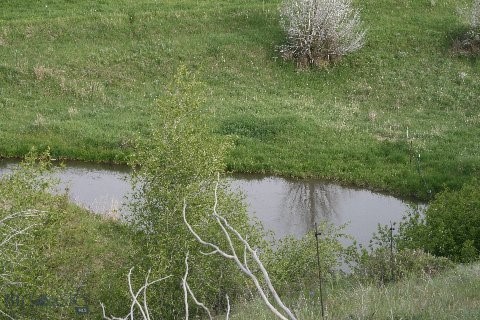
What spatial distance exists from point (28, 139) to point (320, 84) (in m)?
15.5

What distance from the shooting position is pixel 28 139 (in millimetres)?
31750

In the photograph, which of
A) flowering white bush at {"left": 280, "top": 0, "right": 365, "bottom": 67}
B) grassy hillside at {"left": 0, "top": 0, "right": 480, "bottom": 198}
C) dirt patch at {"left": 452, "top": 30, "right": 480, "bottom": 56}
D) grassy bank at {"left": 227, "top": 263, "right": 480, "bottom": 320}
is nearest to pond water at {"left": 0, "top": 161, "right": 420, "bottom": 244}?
grassy hillside at {"left": 0, "top": 0, "right": 480, "bottom": 198}

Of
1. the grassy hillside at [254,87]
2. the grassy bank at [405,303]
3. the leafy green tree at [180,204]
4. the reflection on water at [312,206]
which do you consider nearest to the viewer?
the grassy bank at [405,303]

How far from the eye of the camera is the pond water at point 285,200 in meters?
25.2

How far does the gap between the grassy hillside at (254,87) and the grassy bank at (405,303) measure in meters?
15.0

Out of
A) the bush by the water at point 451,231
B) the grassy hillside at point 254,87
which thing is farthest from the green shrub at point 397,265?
the grassy hillside at point 254,87

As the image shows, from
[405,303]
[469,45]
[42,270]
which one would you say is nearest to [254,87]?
[469,45]

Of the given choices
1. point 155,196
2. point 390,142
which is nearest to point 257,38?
point 390,142

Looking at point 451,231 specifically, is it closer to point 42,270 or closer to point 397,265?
point 397,265

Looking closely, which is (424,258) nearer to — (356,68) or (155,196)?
(155,196)

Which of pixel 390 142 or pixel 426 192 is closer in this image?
pixel 426 192

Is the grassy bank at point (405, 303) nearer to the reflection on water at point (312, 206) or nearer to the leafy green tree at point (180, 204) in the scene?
the leafy green tree at point (180, 204)

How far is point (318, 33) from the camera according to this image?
127 feet

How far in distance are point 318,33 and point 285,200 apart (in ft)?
46.7
